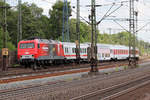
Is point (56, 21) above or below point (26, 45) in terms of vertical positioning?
above

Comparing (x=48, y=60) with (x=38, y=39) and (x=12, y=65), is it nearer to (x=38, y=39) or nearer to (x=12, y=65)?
(x=38, y=39)

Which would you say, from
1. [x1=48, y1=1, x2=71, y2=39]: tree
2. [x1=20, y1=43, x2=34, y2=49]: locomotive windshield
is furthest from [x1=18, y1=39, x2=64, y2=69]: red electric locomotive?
[x1=48, y1=1, x2=71, y2=39]: tree

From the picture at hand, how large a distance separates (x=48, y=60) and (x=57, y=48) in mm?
2543

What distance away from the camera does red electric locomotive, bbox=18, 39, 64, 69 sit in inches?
985

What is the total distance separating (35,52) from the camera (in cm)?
2494

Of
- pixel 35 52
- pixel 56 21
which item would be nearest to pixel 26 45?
pixel 35 52

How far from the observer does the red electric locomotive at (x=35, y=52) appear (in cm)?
2502

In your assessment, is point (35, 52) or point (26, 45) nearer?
point (35, 52)

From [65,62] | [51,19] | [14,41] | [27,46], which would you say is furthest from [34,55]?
[51,19]

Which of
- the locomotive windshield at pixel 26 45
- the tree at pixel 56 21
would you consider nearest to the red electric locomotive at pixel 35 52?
the locomotive windshield at pixel 26 45

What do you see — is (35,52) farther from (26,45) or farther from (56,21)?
(56,21)

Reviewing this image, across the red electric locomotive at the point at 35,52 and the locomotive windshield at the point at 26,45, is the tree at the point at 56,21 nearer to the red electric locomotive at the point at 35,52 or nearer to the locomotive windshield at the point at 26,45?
the red electric locomotive at the point at 35,52

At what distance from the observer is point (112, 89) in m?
12.7

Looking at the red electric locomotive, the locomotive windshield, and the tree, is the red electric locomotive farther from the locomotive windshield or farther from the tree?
the tree
